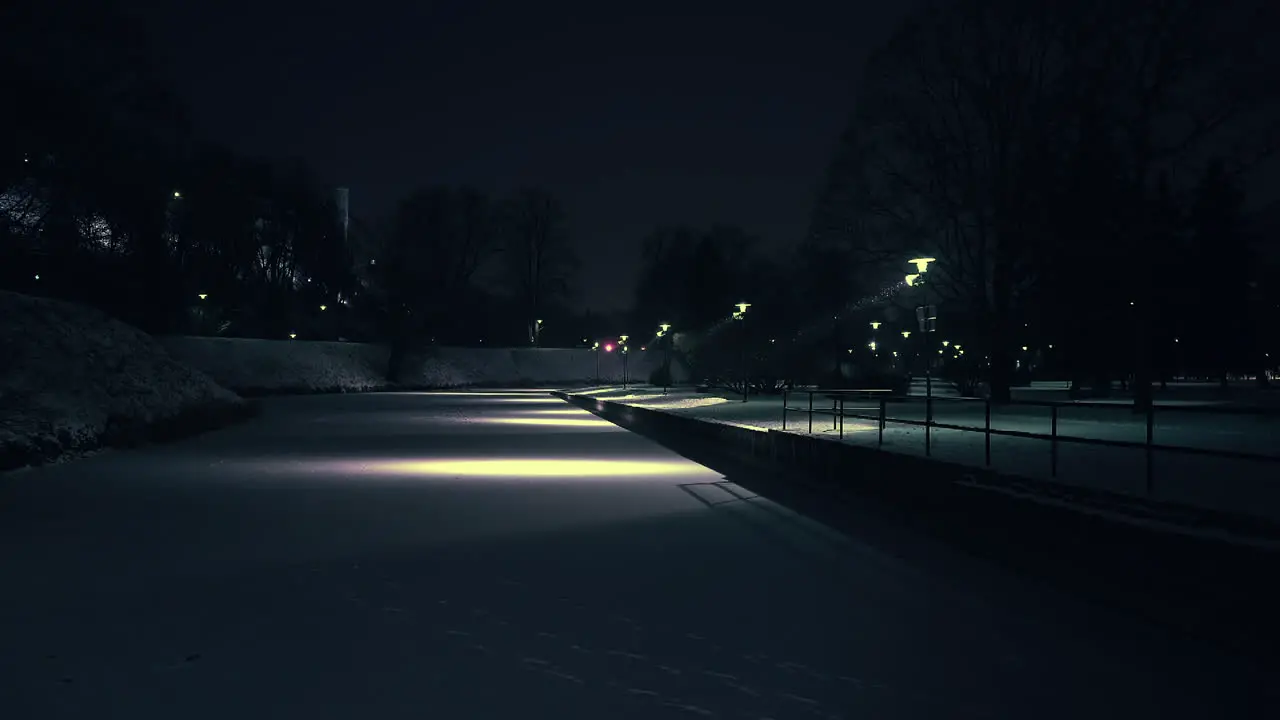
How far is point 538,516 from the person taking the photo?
47.3 ft

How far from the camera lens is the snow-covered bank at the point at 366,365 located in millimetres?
74188

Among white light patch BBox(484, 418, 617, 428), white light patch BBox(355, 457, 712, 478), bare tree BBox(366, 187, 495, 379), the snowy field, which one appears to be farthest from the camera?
bare tree BBox(366, 187, 495, 379)

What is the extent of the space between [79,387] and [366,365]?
6982 cm

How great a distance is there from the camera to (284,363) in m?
81.9

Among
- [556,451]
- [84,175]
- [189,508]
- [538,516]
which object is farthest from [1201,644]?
[84,175]

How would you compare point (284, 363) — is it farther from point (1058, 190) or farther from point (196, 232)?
point (1058, 190)

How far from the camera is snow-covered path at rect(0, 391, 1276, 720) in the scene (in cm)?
614

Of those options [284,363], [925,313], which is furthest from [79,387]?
[284,363]

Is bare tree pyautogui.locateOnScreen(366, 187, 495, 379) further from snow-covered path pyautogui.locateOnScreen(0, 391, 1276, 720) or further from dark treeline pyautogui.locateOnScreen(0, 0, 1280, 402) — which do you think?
snow-covered path pyautogui.locateOnScreen(0, 391, 1276, 720)

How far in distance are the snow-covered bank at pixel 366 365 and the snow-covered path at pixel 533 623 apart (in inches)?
2196

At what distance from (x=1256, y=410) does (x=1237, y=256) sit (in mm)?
63760

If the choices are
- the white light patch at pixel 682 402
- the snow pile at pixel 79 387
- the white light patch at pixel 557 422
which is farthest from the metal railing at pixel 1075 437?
the white light patch at pixel 682 402

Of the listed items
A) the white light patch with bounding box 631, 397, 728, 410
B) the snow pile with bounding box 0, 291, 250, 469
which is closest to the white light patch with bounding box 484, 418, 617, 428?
the white light patch with bounding box 631, 397, 728, 410

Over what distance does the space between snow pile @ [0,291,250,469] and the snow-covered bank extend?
102 ft
